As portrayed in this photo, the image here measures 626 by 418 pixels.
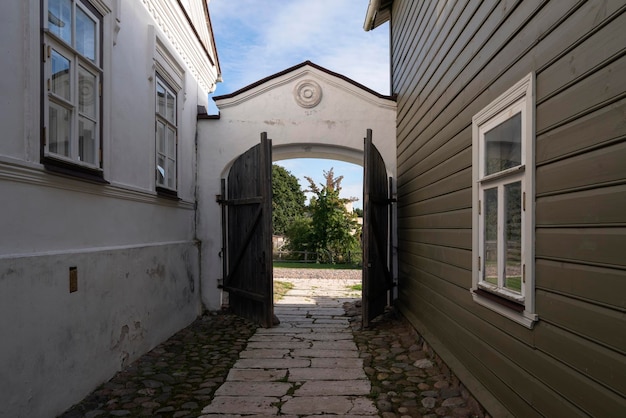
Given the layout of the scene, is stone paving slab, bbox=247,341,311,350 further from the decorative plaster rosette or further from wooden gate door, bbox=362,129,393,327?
the decorative plaster rosette

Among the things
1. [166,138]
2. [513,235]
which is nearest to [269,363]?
[513,235]

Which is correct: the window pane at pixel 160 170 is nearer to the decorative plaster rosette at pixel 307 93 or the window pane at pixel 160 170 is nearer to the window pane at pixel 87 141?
the window pane at pixel 87 141

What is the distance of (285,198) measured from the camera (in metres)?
44.5

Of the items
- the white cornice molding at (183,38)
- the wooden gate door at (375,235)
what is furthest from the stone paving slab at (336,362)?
the white cornice molding at (183,38)

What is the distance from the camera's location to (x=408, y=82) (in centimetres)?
688

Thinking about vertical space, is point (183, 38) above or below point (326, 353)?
above

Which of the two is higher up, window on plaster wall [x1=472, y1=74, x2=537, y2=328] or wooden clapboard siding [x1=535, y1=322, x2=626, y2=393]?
window on plaster wall [x1=472, y1=74, x2=537, y2=328]

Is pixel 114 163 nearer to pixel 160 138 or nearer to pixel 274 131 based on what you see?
pixel 160 138

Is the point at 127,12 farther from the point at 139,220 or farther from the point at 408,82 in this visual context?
the point at 408,82

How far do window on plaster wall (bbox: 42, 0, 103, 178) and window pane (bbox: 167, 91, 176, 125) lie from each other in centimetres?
224

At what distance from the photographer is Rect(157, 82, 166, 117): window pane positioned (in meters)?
6.08

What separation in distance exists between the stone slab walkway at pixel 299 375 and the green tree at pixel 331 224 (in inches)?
466

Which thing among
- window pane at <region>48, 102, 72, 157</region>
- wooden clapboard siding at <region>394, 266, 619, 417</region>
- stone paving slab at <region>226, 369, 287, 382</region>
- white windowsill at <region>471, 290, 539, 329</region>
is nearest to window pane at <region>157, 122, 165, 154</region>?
window pane at <region>48, 102, 72, 157</region>

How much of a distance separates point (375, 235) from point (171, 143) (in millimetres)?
3194
